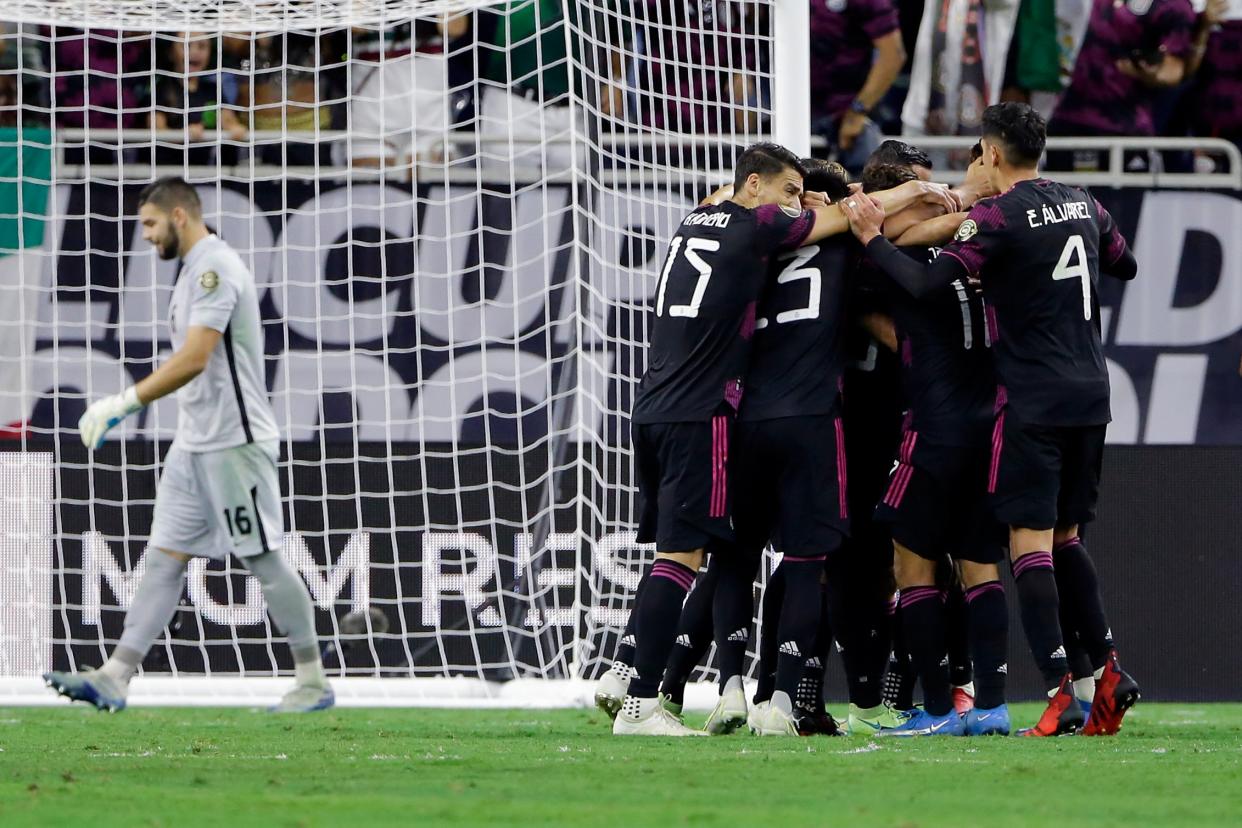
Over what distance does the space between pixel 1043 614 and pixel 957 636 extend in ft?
3.05

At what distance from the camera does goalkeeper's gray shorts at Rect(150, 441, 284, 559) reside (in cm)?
687

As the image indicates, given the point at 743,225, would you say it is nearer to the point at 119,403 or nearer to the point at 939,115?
the point at 119,403

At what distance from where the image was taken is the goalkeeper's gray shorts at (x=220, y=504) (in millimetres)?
6867

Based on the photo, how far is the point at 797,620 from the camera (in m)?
5.89

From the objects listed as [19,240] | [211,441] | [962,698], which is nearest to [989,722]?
[962,698]

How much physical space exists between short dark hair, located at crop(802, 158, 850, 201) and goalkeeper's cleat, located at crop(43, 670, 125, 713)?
2.95 m

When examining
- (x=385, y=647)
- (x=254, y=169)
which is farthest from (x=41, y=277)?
(x=385, y=647)

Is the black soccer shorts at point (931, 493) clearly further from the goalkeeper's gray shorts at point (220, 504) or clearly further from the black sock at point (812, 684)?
the goalkeeper's gray shorts at point (220, 504)

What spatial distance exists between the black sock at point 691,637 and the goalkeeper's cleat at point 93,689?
6.16 ft

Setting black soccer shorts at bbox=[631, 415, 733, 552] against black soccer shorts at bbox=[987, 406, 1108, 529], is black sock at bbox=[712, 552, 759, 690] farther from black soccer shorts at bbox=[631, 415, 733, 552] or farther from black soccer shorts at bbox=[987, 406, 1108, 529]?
black soccer shorts at bbox=[987, 406, 1108, 529]

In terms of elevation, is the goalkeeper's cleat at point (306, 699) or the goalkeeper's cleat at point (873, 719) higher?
the goalkeeper's cleat at point (873, 719)

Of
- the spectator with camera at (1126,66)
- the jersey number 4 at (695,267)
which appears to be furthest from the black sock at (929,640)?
the spectator with camera at (1126,66)

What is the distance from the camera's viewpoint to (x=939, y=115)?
10719mm

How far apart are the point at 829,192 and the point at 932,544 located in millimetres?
1303
